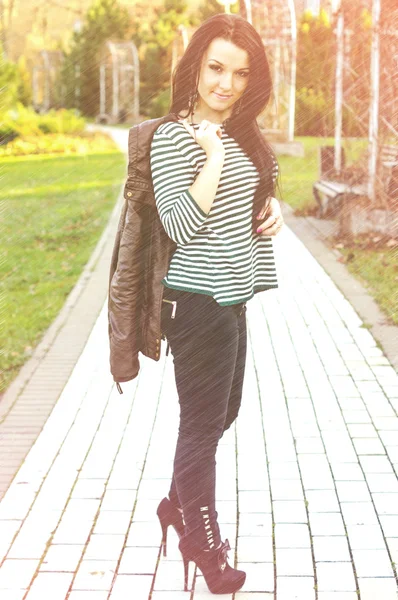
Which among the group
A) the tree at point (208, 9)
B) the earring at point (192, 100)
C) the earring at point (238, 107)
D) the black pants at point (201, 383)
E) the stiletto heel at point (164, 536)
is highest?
the earring at point (192, 100)

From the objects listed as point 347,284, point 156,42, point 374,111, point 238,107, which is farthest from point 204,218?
point 156,42

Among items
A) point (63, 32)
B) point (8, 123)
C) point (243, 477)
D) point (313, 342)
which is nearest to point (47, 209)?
point (313, 342)

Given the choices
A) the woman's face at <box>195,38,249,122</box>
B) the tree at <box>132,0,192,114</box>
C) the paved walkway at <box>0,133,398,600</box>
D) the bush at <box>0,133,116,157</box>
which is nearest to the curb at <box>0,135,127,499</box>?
the paved walkway at <box>0,133,398,600</box>

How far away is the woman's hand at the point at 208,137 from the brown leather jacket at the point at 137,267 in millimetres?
111

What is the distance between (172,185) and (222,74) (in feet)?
1.29

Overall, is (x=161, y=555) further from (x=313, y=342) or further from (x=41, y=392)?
(x=313, y=342)

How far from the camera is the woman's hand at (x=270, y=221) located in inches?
125

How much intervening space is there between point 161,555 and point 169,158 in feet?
5.20

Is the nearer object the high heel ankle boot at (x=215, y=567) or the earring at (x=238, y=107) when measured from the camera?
the earring at (x=238, y=107)

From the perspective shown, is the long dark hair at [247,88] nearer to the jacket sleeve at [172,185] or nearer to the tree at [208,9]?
the jacket sleeve at [172,185]

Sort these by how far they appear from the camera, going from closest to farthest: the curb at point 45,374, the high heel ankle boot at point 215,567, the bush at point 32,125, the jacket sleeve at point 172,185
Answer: the jacket sleeve at point 172,185 → the high heel ankle boot at point 215,567 → the curb at point 45,374 → the bush at point 32,125

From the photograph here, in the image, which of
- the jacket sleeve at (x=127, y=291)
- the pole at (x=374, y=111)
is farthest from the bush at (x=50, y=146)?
the jacket sleeve at (x=127, y=291)

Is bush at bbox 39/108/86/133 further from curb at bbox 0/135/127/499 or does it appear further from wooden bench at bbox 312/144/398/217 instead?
curb at bbox 0/135/127/499

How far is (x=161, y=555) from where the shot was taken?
12.1 ft
